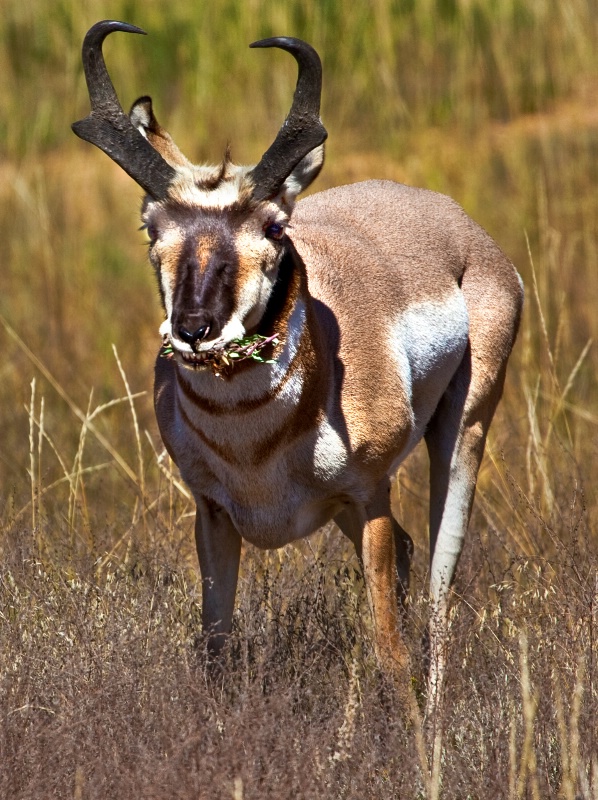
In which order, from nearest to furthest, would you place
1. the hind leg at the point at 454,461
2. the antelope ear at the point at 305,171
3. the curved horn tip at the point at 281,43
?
the curved horn tip at the point at 281,43 → the antelope ear at the point at 305,171 → the hind leg at the point at 454,461

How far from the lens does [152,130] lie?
4922 millimetres

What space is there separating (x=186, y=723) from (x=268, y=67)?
376 inches

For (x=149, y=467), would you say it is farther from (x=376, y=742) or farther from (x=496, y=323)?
(x=376, y=742)

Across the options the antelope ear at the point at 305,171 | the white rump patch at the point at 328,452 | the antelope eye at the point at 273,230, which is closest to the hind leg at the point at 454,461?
the white rump patch at the point at 328,452

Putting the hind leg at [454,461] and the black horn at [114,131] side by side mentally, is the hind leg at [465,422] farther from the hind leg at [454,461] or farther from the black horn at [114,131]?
the black horn at [114,131]

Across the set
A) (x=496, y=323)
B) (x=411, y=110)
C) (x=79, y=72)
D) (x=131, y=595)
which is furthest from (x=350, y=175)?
(x=131, y=595)

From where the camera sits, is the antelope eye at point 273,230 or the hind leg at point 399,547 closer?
the antelope eye at point 273,230

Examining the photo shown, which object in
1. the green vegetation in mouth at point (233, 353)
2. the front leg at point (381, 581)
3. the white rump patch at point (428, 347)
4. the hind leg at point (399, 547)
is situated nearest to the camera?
the green vegetation in mouth at point (233, 353)

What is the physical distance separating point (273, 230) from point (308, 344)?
46 centimetres

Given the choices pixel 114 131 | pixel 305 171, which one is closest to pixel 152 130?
pixel 114 131

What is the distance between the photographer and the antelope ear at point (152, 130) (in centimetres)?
485

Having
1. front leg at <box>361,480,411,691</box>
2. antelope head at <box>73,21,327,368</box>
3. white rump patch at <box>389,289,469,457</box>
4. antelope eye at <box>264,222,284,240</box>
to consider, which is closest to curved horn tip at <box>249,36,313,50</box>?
antelope head at <box>73,21,327,368</box>

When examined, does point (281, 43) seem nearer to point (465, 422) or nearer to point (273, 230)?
point (273, 230)

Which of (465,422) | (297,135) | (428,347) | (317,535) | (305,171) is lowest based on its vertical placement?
(317,535)
